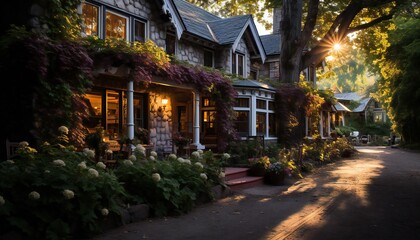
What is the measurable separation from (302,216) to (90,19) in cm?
854

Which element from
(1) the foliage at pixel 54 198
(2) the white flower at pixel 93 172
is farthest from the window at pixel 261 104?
(2) the white flower at pixel 93 172

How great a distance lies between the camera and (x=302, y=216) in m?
7.12

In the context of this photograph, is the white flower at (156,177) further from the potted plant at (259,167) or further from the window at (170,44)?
the window at (170,44)

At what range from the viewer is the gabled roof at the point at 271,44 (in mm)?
24078

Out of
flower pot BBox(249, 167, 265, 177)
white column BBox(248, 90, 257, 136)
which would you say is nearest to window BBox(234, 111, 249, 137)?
white column BBox(248, 90, 257, 136)

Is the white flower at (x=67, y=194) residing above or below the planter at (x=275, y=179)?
above

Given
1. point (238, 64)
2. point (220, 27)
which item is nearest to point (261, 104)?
point (238, 64)

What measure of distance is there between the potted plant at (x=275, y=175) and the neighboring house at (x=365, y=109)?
3555 centimetres

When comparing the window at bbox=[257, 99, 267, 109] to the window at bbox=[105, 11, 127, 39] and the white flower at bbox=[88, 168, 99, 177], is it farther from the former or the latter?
the white flower at bbox=[88, 168, 99, 177]

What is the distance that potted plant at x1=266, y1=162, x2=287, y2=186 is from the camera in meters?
11.3

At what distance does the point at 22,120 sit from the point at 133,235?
4.09 meters

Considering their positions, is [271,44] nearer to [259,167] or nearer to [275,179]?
[259,167]

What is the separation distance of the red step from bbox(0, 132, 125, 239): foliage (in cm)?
452

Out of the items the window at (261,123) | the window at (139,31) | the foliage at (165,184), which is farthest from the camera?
the window at (261,123)
